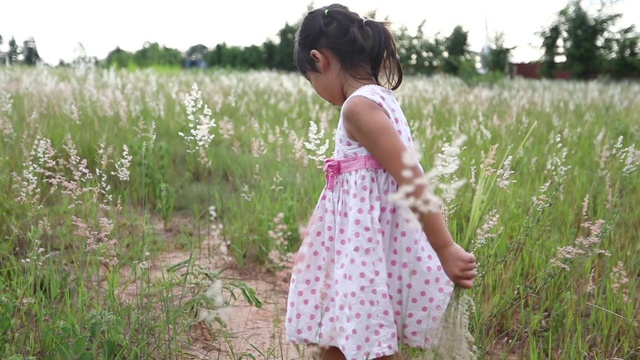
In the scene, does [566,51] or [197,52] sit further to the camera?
[197,52]

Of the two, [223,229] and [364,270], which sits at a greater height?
[364,270]

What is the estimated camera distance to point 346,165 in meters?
1.91

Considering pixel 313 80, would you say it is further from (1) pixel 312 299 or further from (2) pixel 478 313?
(2) pixel 478 313

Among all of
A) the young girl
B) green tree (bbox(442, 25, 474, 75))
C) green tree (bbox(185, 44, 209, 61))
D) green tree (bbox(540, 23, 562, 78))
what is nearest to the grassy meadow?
the young girl

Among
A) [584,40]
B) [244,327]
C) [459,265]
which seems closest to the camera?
[459,265]

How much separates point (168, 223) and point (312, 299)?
78.5 inches

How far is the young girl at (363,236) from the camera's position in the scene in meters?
1.76

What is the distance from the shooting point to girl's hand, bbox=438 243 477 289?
1.61m

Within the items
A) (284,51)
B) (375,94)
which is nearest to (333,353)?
(375,94)

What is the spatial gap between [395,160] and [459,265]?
1.04 feet

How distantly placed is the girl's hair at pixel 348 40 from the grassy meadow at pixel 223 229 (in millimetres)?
383

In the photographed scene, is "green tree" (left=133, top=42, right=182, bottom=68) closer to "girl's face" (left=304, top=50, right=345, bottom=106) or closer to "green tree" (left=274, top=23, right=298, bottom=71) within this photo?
"green tree" (left=274, top=23, right=298, bottom=71)

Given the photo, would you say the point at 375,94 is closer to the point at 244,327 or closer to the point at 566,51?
the point at 244,327

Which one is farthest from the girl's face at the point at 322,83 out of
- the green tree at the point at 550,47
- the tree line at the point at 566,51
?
the green tree at the point at 550,47
